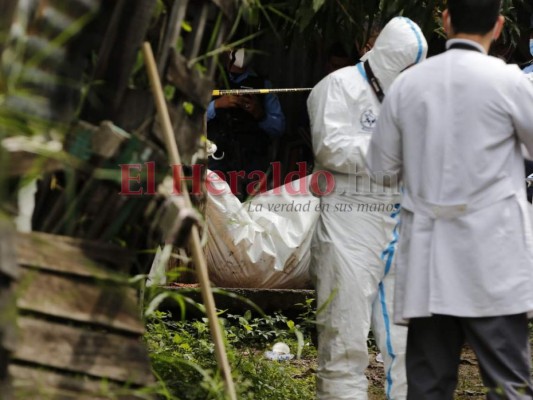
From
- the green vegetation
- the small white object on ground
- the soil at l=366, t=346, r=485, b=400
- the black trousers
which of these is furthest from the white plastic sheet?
the black trousers

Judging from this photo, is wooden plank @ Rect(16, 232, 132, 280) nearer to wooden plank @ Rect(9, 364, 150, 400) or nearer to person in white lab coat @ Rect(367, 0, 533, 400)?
wooden plank @ Rect(9, 364, 150, 400)

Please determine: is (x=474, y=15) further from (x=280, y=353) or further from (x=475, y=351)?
(x=280, y=353)

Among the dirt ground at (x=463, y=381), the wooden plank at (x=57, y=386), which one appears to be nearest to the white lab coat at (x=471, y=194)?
the wooden plank at (x=57, y=386)

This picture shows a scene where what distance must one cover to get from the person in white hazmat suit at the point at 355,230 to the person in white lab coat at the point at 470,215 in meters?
1.43

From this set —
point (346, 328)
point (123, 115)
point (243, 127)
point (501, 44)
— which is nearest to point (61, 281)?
point (123, 115)

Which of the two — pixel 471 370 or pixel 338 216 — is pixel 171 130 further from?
pixel 471 370

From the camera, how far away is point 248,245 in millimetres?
7836

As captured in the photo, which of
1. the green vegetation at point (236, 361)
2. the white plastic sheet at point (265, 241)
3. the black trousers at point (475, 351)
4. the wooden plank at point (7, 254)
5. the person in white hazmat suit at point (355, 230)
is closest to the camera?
the wooden plank at point (7, 254)

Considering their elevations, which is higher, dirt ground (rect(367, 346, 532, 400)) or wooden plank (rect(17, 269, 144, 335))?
wooden plank (rect(17, 269, 144, 335))

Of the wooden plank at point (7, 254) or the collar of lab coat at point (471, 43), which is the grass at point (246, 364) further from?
the collar of lab coat at point (471, 43)

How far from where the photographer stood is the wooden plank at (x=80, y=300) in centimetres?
318

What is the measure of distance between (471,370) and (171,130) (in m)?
4.18

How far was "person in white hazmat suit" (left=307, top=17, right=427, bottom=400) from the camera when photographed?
226 inches

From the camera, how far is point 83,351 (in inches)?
130
